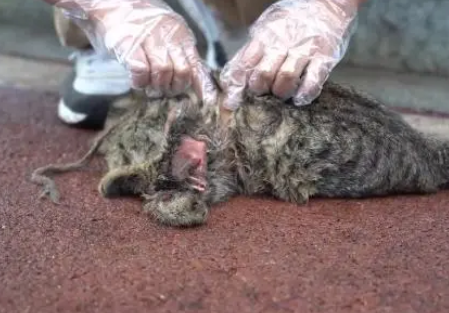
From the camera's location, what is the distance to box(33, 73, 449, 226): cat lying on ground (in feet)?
4.33

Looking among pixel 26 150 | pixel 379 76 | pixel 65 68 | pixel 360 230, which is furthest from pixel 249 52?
pixel 65 68

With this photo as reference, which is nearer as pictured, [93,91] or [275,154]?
[275,154]

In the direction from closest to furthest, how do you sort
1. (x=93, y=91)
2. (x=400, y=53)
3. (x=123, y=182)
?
(x=123, y=182), (x=93, y=91), (x=400, y=53)

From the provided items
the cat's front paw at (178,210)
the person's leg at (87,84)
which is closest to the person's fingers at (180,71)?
the cat's front paw at (178,210)

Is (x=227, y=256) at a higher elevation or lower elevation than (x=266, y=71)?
lower

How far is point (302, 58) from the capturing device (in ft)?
4.51

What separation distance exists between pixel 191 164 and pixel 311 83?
0.28m

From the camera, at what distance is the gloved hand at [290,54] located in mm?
1348

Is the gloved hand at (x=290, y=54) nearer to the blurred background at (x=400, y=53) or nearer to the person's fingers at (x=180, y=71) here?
the person's fingers at (x=180, y=71)

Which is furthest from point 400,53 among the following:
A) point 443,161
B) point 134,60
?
point 134,60

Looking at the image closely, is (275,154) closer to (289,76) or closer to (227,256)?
(289,76)

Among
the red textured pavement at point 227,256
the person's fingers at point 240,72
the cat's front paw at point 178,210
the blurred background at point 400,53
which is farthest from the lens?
the blurred background at point 400,53

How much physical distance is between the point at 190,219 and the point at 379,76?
43.8 inches

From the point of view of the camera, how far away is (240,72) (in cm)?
138
